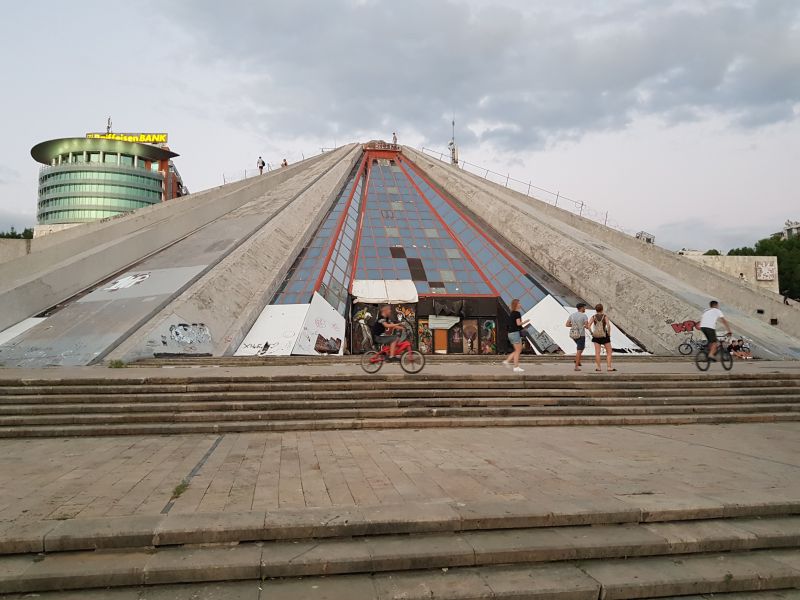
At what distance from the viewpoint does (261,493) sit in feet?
15.4

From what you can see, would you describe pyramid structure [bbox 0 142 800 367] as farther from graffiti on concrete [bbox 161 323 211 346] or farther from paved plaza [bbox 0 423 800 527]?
paved plaza [bbox 0 423 800 527]

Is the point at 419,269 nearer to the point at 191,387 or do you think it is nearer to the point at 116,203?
the point at 191,387

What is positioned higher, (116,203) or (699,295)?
(116,203)

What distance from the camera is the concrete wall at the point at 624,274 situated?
17.2m

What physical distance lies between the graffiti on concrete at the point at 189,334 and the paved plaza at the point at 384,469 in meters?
6.72

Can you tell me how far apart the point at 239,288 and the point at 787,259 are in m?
58.0

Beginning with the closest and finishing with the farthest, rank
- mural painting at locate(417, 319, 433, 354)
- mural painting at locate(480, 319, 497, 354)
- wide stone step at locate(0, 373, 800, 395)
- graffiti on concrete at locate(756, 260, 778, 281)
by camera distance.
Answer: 1. wide stone step at locate(0, 373, 800, 395)
2. mural painting at locate(417, 319, 433, 354)
3. mural painting at locate(480, 319, 497, 354)
4. graffiti on concrete at locate(756, 260, 778, 281)

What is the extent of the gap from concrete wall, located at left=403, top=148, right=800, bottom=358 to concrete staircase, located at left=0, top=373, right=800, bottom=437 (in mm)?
6892

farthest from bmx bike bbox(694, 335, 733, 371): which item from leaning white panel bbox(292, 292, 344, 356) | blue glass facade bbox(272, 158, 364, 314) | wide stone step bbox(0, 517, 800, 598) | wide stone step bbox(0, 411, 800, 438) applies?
blue glass facade bbox(272, 158, 364, 314)

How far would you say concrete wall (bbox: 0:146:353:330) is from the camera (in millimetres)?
16203

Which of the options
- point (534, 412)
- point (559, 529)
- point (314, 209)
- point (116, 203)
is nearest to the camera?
point (559, 529)

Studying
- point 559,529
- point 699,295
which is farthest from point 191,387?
point 699,295

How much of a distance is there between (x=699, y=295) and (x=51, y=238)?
28.5 m

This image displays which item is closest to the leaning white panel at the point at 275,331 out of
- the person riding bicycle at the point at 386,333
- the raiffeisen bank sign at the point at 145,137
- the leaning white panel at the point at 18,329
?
the person riding bicycle at the point at 386,333
